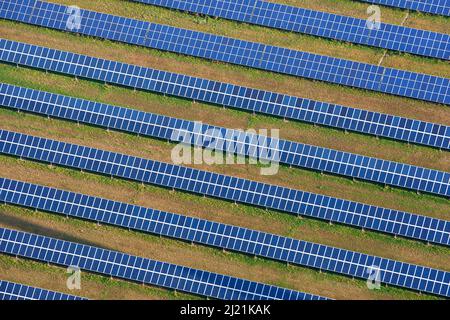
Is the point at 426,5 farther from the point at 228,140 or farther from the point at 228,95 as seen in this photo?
the point at 228,140

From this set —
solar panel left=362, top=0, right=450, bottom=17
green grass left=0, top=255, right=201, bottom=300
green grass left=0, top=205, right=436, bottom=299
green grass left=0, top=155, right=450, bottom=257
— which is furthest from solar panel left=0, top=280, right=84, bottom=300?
solar panel left=362, top=0, right=450, bottom=17

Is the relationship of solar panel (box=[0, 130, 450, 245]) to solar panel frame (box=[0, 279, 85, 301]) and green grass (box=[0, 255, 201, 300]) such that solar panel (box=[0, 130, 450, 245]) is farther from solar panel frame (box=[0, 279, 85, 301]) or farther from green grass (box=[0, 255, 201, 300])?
solar panel frame (box=[0, 279, 85, 301])

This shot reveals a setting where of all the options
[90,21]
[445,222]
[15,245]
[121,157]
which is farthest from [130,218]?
[445,222]

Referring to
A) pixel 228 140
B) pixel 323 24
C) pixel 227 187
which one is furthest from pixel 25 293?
pixel 323 24

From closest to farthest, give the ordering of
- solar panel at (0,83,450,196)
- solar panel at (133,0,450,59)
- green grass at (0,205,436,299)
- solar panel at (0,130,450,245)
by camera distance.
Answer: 1. green grass at (0,205,436,299)
2. solar panel at (0,130,450,245)
3. solar panel at (0,83,450,196)
4. solar panel at (133,0,450,59)

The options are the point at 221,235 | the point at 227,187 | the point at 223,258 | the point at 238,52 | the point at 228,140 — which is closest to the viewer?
the point at 221,235

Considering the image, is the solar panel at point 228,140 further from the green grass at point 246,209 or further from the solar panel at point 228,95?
the green grass at point 246,209

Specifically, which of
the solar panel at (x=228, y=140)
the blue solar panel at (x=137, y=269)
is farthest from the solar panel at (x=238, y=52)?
the blue solar panel at (x=137, y=269)
